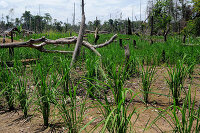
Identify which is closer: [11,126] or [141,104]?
[11,126]

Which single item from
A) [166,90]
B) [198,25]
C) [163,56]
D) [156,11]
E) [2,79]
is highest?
[156,11]

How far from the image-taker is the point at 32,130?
1.71 metres

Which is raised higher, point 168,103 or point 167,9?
point 167,9

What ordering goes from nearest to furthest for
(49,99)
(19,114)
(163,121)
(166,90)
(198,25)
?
(49,99), (163,121), (19,114), (166,90), (198,25)

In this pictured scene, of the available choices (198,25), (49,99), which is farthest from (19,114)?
(198,25)

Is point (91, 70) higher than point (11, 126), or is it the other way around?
point (91, 70)

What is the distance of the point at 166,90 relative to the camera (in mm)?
2799

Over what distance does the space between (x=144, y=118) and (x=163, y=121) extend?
0.22m

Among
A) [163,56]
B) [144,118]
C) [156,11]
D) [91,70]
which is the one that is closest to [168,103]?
[144,118]

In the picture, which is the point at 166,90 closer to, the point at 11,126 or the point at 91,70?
the point at 91,70

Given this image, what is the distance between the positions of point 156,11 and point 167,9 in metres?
1.01

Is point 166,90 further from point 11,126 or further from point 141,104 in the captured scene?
point 11,126

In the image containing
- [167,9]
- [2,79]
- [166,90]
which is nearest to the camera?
[2,79]

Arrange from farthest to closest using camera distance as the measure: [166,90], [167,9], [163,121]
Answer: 1. [167,9]
2. [166,90]
3. [163,121]
